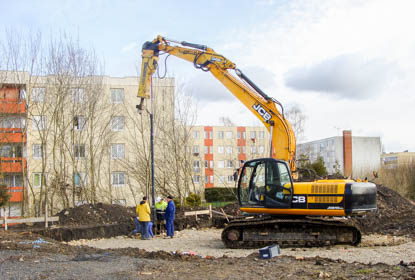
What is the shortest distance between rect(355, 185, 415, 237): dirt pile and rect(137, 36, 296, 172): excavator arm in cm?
438

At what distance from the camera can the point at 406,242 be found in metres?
12.2

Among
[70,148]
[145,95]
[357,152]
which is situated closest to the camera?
[145,95]

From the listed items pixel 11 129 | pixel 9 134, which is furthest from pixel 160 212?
pixel 9 134

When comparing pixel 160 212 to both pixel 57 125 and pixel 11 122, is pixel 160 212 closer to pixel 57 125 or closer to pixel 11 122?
pixel 57 125

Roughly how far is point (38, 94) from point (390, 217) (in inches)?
715

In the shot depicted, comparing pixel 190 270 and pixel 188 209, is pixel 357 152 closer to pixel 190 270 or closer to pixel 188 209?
pixel 188 209

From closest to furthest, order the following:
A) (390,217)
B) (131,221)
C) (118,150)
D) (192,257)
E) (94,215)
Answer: (192,257) < (390,217) < (131,221) < (94,215) < (118,150)

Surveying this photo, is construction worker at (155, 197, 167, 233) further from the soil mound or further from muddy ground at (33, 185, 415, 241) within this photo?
the soil mound

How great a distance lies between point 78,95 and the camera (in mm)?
25328

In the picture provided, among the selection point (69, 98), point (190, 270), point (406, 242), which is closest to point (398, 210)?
point (406, 242)

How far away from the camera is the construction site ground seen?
7.32m

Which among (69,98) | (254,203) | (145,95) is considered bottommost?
(254,203)

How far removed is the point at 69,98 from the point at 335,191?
57.7 ft

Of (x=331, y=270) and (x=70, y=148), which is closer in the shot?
(x=331, y=270)
